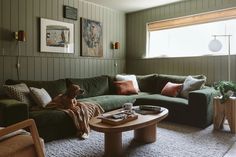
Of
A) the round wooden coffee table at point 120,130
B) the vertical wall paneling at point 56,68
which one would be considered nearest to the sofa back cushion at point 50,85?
the vertical wall paneling at point 56,68

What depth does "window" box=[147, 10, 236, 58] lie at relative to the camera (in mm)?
4121

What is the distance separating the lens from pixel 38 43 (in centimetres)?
381

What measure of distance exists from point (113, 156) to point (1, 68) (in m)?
2.32

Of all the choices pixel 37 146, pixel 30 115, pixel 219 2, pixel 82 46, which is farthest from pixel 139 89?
pixel 37 146

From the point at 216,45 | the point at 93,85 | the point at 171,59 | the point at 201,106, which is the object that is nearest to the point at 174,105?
the point at 201,106

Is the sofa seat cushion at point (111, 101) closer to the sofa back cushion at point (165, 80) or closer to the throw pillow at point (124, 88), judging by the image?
the throw pillow at point (124, 88)

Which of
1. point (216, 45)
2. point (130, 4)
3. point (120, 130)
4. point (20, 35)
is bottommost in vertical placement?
point (120, 130)

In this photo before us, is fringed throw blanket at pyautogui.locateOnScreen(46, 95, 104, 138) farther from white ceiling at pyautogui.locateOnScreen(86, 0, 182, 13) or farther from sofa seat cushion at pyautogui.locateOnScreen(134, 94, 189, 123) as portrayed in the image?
white ceiling at pyautogui.locateOnScreen(86, 0, 182, 13)

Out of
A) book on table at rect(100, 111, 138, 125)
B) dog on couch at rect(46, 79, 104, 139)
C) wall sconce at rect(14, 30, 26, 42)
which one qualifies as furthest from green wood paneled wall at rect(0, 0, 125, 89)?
book on table at rect(100, 111, 138, 125)

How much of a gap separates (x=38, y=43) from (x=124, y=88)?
1.84m

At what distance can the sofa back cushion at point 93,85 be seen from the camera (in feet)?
13.1

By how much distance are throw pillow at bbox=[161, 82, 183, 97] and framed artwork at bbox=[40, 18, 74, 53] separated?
2.01m

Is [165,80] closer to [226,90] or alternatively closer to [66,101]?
[226,90]

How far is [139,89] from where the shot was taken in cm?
477
